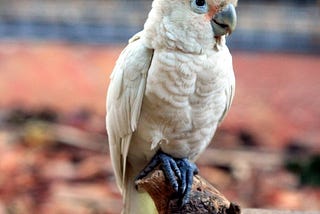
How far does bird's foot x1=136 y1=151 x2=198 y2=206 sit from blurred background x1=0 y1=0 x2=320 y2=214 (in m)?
0.92

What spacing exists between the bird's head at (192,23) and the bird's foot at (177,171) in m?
0.22

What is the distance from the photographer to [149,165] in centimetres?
143

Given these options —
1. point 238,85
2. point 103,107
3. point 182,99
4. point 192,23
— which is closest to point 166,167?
point 182,99

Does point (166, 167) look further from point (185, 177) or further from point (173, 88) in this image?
point (173, 88)

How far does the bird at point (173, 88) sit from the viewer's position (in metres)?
1.29

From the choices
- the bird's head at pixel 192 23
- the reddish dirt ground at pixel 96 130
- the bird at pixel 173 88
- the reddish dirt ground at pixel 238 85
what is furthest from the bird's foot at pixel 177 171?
the reddish dirt ground at pixel 238 85

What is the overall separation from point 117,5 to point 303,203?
156cm

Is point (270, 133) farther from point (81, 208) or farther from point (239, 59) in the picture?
point (81, 208)

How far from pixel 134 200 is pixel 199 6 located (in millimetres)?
422

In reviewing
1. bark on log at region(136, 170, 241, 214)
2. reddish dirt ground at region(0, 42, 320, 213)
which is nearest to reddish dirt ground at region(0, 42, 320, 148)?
reddish dirt ground at region(0, 42, 320, 213)

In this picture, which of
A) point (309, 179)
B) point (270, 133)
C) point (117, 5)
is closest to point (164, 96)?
point (309, 179)

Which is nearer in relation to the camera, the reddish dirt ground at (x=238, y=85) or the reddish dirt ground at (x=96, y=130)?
the reddish dirt ground at (x=96, y=130)

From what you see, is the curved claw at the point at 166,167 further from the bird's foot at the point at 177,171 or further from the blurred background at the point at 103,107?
the blurred background at the point at 103,107

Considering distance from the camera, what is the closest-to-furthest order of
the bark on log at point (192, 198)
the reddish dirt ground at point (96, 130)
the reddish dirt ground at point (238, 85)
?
1. the bark on log at point (192, 198)
2. the reddish dirt ground at point (96, 130)
3. the reddish dirt ground at point (238, 85)
